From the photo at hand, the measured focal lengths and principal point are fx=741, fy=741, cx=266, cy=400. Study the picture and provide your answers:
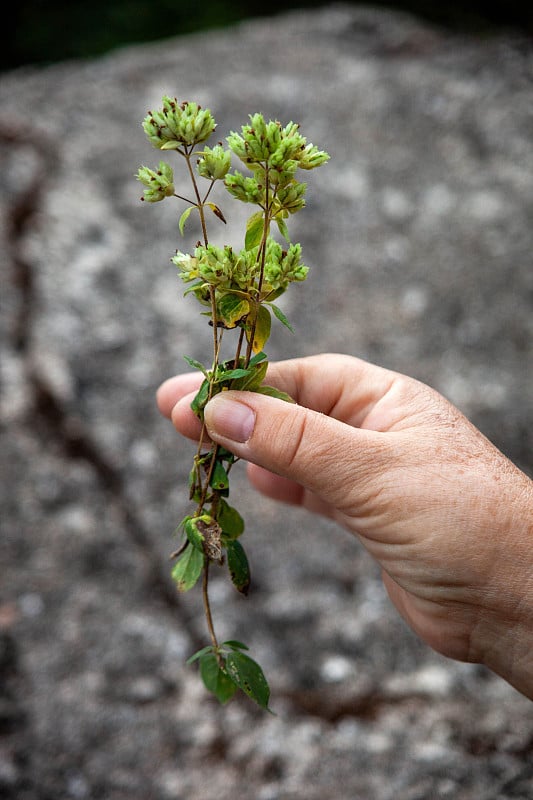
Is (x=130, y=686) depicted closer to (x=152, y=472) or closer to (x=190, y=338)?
(x=152, y=472)

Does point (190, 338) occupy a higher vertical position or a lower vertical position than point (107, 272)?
lower

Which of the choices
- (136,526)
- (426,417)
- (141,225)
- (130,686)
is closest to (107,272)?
(141,225)

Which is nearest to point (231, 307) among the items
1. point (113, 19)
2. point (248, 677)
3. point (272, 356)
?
point (248, 677)

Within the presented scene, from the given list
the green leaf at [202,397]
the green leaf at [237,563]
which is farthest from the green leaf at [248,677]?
the green leaf at [202,397]

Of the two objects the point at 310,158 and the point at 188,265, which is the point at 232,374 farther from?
the point at 310,158

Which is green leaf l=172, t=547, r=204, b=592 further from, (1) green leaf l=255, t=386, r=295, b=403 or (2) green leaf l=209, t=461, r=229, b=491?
(1) green leaf l=255, t=386, r=295, b=403

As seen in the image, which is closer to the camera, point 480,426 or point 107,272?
point 480,426

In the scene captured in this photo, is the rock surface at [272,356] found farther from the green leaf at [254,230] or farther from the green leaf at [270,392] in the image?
the green leaf at [254,230]

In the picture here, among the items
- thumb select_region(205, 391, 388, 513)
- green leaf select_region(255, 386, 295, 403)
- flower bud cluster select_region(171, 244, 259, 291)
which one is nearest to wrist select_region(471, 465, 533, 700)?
thumb select_region(205, 391, 388, 513)
